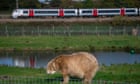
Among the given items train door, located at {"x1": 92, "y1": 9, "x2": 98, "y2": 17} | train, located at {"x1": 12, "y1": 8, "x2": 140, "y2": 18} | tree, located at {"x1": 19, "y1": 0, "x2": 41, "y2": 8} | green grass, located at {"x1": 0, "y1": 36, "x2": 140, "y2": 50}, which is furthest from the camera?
tree, located at {"x1": 19, "y1": 0, "x2": 41, "y2": 8}

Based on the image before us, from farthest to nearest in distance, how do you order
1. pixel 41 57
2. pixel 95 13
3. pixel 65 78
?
pixel 95 13
pixel 41 57
pixel 65 78

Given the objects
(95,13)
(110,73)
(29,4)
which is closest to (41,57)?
(110,73)

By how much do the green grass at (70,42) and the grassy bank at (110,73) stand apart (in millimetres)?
15867

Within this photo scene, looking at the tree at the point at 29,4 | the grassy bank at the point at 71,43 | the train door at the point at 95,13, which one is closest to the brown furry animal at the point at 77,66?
the grassy bank at the point at 71,43

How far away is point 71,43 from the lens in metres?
44.5

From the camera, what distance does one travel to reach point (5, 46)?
43.7 m

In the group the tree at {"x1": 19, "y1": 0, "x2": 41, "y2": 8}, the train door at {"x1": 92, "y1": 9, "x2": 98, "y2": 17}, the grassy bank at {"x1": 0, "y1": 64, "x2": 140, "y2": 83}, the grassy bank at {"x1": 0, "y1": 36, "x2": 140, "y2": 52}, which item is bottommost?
the train door at {"x1": 92, "y1": 9, "x2": 98, "y2": 17}

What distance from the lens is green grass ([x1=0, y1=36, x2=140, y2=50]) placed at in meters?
43.3

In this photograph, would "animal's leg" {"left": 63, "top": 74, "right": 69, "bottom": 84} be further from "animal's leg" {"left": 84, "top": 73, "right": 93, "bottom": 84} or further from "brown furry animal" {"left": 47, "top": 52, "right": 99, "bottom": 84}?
"animal's leg" {"left": 84, "top": 73, "right": 93, "bottom": 84}

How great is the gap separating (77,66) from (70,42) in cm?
2692

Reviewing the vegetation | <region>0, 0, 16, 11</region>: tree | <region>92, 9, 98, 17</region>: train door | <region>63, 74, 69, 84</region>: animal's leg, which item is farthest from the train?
<region>63, 74, 69, 84</region>: animal's leg

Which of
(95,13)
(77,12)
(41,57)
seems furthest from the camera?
(77,12)

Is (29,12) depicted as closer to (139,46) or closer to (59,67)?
(139,46)

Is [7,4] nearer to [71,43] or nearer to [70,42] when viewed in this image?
[70,42]
